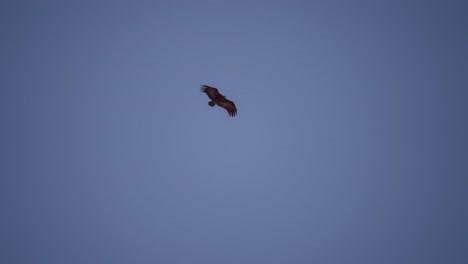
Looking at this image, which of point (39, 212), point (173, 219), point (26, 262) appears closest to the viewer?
point (26, 262)

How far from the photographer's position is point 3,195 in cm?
1511

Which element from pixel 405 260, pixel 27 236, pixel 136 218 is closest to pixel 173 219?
pixel 136 218

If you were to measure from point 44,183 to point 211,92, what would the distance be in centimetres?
1227

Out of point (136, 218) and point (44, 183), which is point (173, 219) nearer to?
point (136, 218)

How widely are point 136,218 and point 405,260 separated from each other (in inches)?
547

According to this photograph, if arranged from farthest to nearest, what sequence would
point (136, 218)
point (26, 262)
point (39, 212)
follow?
1. point (136, 218)
2. point (39, 212)
3. point (26, 262)

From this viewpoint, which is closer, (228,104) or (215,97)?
Result: (215,97)

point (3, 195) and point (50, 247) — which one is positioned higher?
point (3, 195)

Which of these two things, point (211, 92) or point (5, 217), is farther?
point (5, 217)

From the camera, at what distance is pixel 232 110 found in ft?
27.6

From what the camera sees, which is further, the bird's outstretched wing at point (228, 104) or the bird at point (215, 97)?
the bird's outstretched wing at point (228, 104)

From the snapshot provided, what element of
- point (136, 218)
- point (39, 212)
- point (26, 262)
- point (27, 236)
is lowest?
point (26, 262)

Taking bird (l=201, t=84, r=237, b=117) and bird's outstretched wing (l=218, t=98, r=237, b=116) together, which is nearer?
bird (l=201, t=84, r=237, b=117)

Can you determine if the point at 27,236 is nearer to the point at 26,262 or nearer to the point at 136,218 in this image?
the point at 26,262
